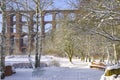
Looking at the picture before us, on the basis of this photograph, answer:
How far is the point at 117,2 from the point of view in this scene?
13477 mm

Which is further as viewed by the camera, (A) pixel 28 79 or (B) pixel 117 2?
(A) pixel 28 79

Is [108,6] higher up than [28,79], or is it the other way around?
[108,6]

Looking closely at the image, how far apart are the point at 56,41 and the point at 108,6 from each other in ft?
106

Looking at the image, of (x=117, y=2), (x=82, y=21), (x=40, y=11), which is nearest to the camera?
(x=117, y=2)

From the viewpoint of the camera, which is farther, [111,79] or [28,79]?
[28,79]

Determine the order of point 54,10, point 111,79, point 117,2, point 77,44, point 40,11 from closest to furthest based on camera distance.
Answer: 1. point 117,2
2. point 111,79
3. point 40,11
4. point 54,10
5. point 77,44

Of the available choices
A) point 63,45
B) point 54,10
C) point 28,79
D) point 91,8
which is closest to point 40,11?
point 54,10

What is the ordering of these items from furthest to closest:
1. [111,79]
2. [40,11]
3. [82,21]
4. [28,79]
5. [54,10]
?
1. [54,10]
2. [40,11]
3. [28,79]
4. [82,21]
5. [111,79]

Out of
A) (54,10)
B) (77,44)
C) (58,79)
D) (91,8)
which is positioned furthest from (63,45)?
(91,8)

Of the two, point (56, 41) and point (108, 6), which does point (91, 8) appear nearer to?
point (108, 6)

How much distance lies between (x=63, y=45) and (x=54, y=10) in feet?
46.9

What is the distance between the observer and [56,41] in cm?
4659

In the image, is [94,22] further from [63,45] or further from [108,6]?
[63,45]

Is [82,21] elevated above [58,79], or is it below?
above
